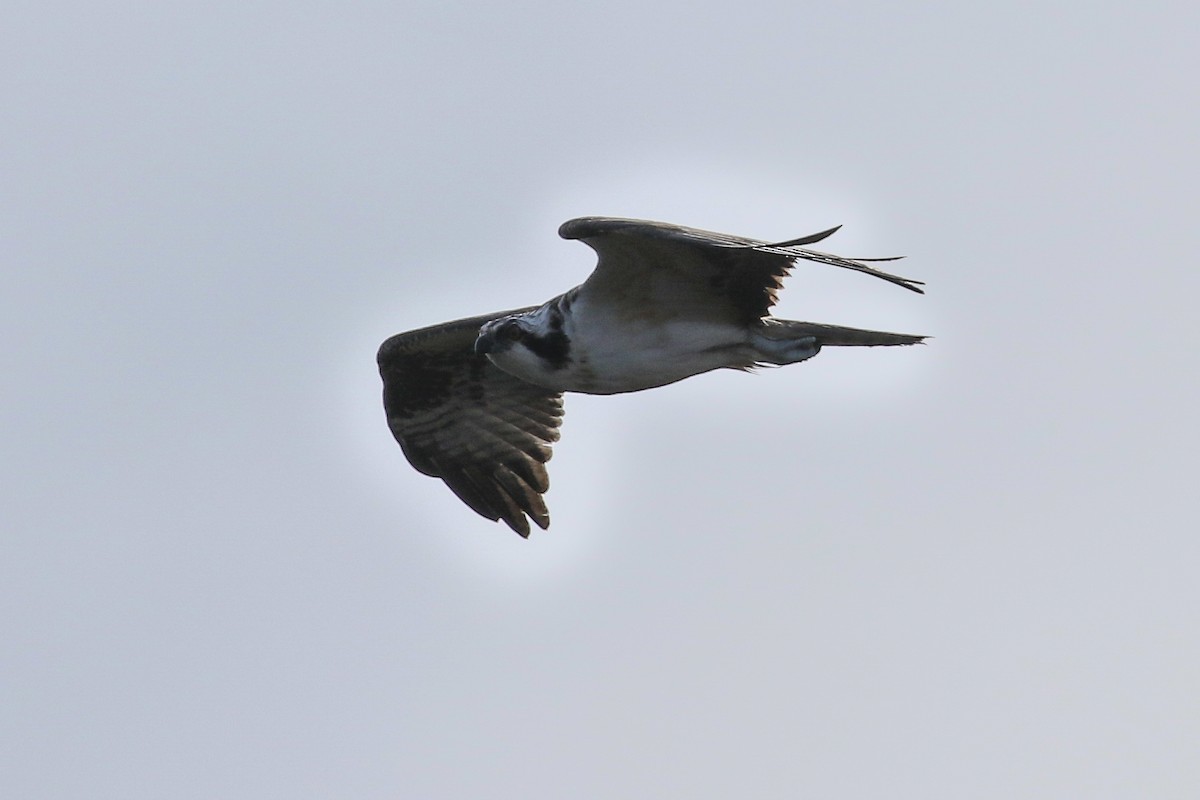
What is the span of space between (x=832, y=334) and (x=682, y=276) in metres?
0.99

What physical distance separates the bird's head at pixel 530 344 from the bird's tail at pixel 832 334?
1.32m

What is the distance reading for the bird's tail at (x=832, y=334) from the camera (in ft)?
36.8

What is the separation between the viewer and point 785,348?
452 inches

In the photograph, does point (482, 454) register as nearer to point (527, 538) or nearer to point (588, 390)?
point (527, 538)

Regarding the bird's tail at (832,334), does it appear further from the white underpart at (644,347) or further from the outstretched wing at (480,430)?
the outstretched wing at (480,430)

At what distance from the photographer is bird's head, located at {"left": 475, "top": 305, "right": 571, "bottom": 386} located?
1180cm

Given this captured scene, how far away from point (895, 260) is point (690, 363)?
2.47 meters

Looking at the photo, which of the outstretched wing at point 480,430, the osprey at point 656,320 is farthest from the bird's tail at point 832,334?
the outstretched wing at point 480,430

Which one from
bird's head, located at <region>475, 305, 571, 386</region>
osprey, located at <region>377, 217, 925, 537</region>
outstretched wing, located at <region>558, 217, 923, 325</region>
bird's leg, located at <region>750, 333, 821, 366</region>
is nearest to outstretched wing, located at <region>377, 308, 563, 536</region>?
osprey, located at <region>377, 217, 925, 537</region>

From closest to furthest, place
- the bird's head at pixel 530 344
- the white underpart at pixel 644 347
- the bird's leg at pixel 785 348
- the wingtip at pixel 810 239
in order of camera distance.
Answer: the wingtip at pixel 810 239 < the bird's leg at pixel 785 348 < the white underpart at pixel 644 347 < the bird's head at pixel 530 344

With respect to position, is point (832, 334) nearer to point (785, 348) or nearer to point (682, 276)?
point (785, 348)

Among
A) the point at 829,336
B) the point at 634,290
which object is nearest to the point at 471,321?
the point at 634,290

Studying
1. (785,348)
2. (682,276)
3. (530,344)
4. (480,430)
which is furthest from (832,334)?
(480,430)

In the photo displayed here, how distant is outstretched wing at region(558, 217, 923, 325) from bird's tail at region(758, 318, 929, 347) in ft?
0.43
